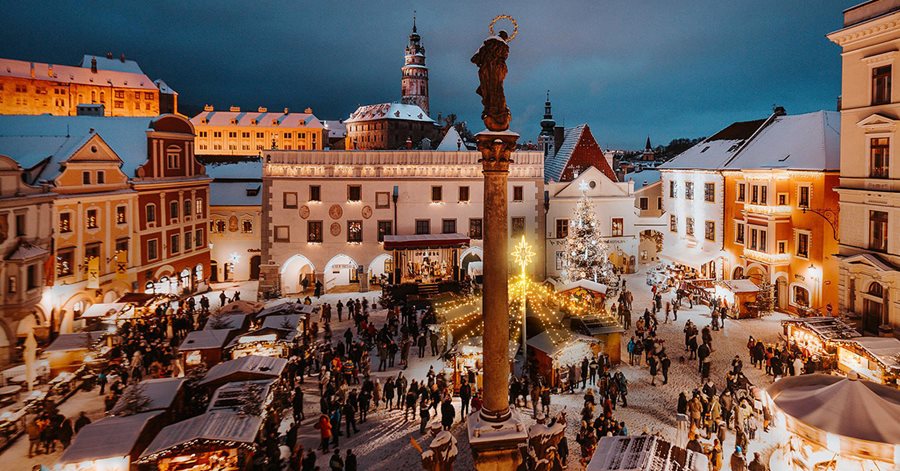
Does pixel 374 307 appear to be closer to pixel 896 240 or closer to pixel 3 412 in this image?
pixel 3 412

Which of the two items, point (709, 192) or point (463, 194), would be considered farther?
point (463, 194)

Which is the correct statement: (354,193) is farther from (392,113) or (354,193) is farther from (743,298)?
(392,113)

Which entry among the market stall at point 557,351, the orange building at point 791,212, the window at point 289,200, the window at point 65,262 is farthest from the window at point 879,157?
the window at point 65,262

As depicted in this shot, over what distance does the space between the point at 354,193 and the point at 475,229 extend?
8223mm

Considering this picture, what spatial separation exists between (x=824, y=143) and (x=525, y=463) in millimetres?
25333

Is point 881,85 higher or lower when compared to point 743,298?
higher

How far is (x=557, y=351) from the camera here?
19.7m

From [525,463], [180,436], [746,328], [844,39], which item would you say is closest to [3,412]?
[180,436]

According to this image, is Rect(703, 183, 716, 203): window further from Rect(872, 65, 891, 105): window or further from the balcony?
Rect(872, 65, 891, 105): window

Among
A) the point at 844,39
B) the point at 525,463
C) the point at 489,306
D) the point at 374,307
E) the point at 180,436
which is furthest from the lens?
the point at 374,307

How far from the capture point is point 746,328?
2738 cm

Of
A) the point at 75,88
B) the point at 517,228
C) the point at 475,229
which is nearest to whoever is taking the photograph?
the point at 517,228

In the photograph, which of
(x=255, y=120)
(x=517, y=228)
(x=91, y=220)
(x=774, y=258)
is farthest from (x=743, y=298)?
(x=255, y=120)

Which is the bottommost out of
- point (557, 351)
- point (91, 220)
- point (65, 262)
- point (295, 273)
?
point (557, 351)
